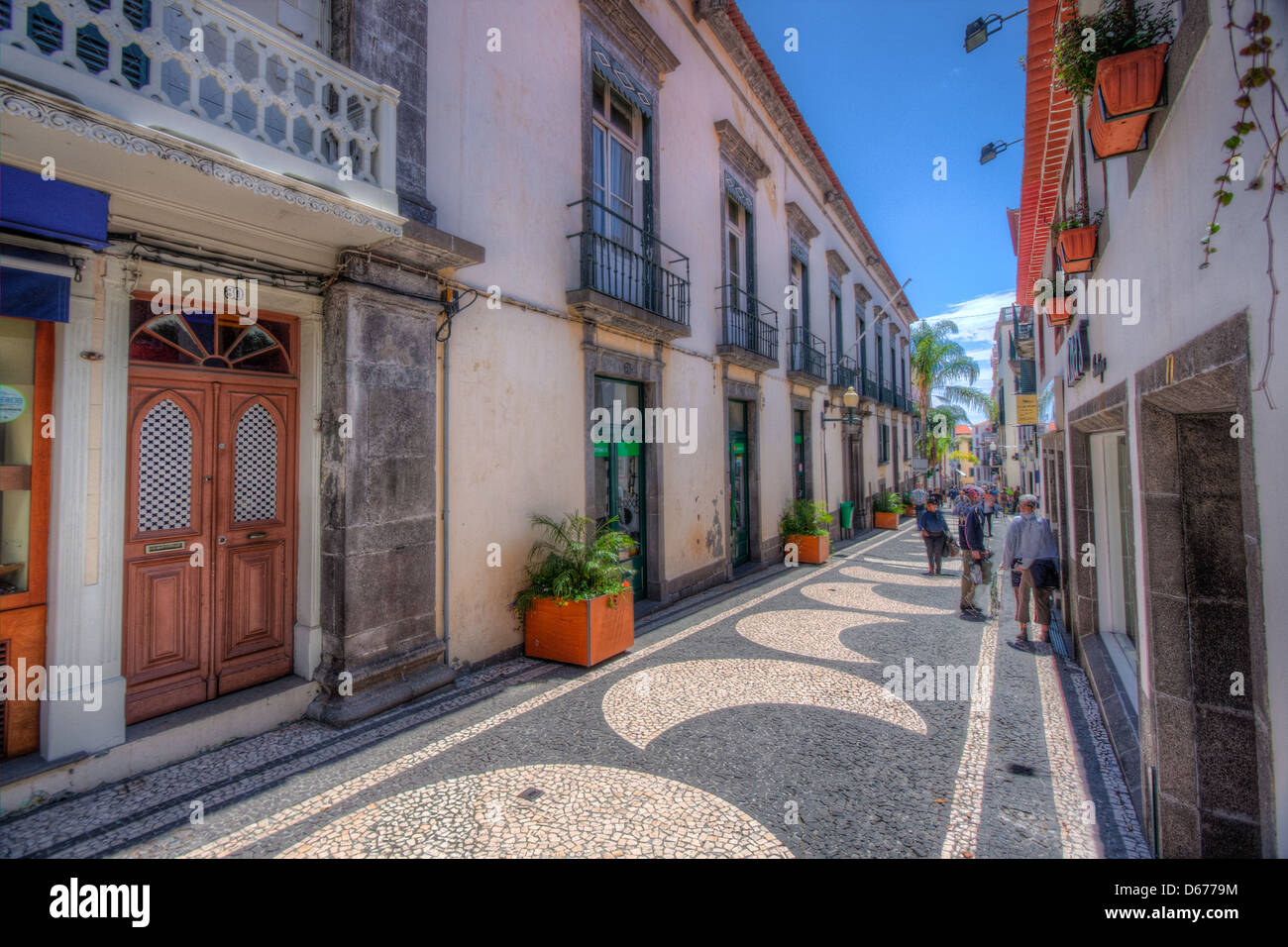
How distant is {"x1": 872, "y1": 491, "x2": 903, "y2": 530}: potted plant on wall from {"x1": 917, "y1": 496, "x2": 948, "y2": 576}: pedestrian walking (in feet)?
29.6

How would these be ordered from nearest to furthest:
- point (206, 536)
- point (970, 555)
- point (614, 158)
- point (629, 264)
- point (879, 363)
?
1. point (206, 536)
2. point (970, 555)
3. point (629, 264)
4. point (614, 158)
5. point (879, 363)

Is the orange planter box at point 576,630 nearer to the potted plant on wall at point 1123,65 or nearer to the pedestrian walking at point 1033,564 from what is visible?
the pedestrian walking at point 1033,564

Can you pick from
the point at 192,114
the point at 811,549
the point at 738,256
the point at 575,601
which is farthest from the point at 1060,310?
the point at 192,114

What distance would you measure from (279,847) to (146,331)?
338 centimetres

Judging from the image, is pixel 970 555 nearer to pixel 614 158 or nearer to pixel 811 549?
pixel 811 549

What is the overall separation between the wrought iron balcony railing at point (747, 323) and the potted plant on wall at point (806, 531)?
326 cm

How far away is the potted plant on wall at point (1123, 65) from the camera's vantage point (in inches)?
102

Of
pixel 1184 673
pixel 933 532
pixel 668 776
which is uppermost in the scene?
pixel 933 532

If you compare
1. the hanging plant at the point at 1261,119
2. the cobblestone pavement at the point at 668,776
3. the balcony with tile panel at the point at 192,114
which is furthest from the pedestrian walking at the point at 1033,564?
the balcony with tile panel at the point at 192,114

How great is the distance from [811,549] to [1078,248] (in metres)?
7.94

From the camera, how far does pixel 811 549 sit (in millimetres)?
11727

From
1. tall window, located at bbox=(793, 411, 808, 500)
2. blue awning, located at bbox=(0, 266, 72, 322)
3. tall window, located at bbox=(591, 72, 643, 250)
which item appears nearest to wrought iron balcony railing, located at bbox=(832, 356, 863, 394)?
tall window, located at bbox=(793, 411, 808, 500)

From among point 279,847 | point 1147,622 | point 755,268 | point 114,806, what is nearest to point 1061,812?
point 1147,622
